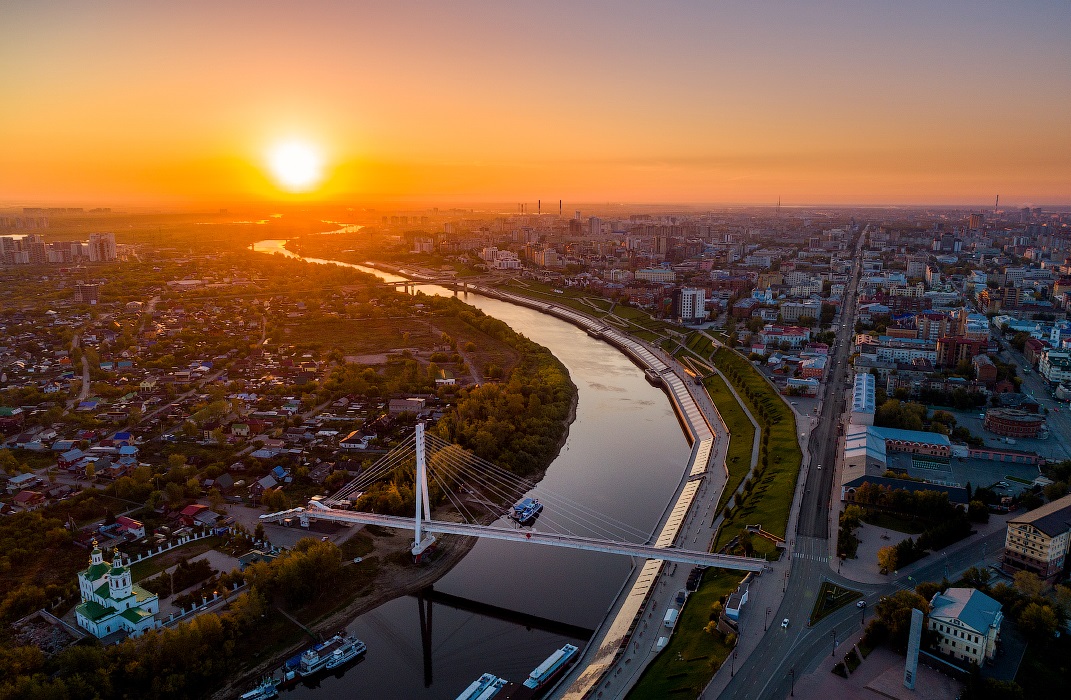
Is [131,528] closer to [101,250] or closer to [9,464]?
[9,464]

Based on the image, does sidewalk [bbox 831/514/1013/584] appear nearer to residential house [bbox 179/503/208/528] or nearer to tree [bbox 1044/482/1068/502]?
tree [bbox 1044/482/1068/502]

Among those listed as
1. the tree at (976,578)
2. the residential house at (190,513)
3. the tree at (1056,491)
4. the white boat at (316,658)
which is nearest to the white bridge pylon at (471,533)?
the residential house at (190,513)

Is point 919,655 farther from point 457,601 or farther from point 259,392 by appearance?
point 259,392

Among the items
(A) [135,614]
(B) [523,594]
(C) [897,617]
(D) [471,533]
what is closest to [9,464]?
(A) [135,614]

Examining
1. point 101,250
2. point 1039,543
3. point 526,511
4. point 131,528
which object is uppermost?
point 101,250

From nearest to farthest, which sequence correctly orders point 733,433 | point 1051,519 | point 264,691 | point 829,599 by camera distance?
point 264,691 < point 829,599 < point 1051,519 < point 733,433

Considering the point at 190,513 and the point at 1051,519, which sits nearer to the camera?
the point at 1051,519

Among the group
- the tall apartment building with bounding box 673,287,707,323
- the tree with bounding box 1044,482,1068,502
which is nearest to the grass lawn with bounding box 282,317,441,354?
the tall apartment building with bounding box 673,287,707,323
